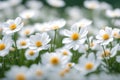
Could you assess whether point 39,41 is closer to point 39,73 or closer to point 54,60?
point 54,60

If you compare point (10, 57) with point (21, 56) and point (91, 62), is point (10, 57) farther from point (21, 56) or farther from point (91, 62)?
point (91, 62)

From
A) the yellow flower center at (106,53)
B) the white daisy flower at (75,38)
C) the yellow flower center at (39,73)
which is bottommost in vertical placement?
the yellow flower center at (106,53)

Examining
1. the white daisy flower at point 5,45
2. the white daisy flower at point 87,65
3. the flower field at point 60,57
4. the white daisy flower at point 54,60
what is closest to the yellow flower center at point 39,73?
the flower field at point 60,57

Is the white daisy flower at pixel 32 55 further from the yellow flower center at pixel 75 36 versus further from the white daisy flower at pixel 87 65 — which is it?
the white daisy flower at pixel 87 65

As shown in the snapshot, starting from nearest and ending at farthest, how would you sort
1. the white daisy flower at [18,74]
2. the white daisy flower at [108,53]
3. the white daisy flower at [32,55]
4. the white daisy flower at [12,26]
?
the white daisy flower at [18,74] < the white daisy flower at [108,53] < the white daisy flower at [32,55] < the white daisy flower at [12,26]

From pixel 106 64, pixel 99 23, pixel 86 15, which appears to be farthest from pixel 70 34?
pixel 86 15

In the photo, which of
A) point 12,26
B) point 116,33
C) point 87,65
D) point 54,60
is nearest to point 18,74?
point 54,60

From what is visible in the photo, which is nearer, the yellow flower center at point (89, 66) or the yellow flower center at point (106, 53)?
the yellow flower center at point (89, 66)

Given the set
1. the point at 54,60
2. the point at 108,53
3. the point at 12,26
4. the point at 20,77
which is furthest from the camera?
the point at 12,26

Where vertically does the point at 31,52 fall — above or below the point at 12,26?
below
